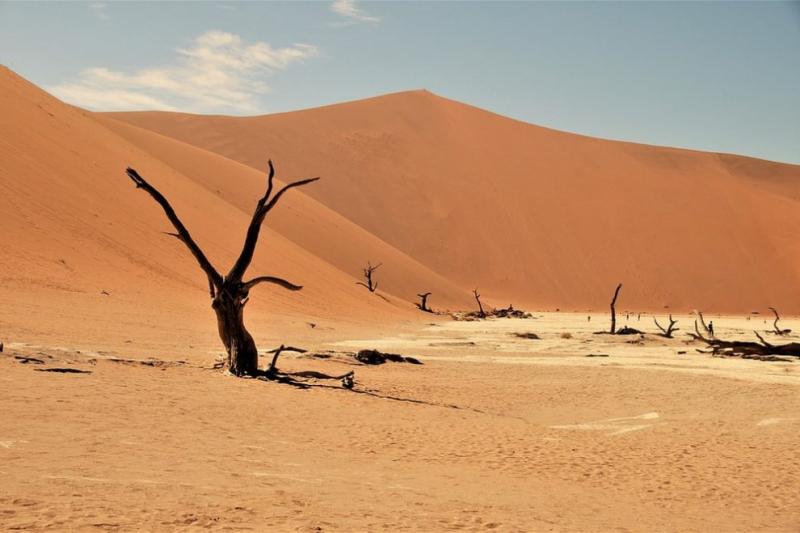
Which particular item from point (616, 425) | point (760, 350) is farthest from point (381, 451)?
point (760, 350)

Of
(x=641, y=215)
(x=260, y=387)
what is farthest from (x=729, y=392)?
(x=641, y=215)

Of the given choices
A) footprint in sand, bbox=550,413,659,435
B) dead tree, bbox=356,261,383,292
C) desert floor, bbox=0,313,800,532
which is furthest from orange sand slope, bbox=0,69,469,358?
footprint in sand, bbox=550,413,659,435

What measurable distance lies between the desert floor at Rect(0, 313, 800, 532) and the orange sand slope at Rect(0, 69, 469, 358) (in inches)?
216

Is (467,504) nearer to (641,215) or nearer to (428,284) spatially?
(428,284)

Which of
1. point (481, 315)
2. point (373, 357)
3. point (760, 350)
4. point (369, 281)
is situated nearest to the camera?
point (373, 357)

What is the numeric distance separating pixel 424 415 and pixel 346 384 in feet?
6.70

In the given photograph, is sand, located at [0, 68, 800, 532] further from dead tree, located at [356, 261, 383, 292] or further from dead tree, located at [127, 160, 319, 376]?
dead tree, located at [356, 261, 383, 292]

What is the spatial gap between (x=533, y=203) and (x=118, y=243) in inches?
2105

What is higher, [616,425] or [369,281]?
[369,281]

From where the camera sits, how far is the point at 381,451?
8.71m

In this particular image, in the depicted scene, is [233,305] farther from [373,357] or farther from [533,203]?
[533,203]

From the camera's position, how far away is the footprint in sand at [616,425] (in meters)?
10.9

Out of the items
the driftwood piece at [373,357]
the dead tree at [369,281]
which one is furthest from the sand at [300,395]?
the dead tree at [369,281]

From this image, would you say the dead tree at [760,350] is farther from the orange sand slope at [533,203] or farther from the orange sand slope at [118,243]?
the orange sand slope at [533,203]
